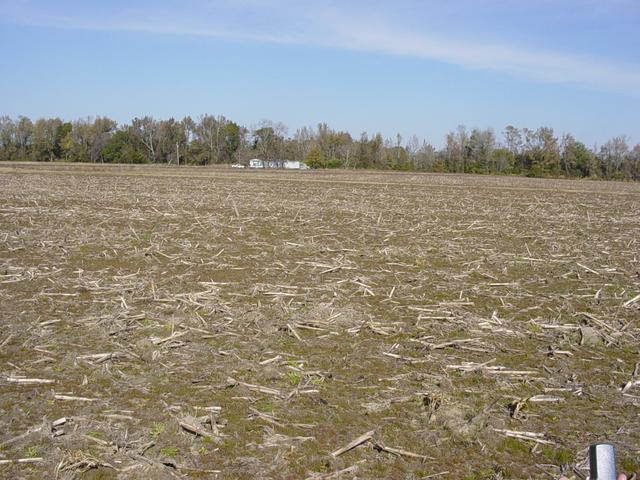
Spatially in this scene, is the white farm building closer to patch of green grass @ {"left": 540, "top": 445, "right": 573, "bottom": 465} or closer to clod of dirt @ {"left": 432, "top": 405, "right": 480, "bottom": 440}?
clod of dirt @ {"left": 432, "top": 405, "right": 480, "bottom": 440}

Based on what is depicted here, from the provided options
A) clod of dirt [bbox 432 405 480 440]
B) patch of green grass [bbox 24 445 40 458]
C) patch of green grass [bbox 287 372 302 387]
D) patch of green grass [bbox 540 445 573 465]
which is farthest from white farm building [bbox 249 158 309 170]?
patch of green grass [bbox 24 445 40 458]

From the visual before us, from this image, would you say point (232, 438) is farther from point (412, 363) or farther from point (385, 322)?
point (385, 322)

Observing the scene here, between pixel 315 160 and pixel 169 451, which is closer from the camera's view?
pixel 169 451

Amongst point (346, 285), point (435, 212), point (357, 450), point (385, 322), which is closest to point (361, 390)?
point (357, 450)

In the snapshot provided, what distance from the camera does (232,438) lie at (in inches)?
178

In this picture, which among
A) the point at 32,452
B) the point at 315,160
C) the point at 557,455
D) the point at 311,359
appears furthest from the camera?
the point at 315,160

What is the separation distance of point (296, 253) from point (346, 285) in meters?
2.94

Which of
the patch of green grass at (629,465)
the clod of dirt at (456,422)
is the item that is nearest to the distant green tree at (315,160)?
the clod of dirt at (456,422)

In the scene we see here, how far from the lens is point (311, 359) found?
6230mm

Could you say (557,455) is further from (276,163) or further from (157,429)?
(276,163)

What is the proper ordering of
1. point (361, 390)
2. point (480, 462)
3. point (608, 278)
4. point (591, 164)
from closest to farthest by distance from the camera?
point (480, 462)
point (361, 390)
point (608, 278)
point (591, 164)

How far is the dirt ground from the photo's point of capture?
4.34 meters

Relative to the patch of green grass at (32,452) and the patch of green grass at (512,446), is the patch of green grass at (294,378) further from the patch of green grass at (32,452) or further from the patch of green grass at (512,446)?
the patch of green grass at (32,452)

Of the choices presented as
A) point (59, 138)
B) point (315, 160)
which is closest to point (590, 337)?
point (315, 160)
